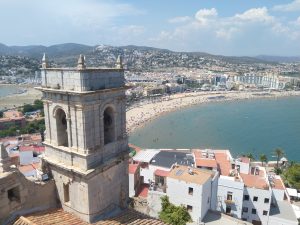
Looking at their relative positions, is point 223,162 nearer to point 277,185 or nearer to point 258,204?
point 277,185

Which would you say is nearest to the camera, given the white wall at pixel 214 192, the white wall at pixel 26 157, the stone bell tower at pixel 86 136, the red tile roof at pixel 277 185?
the stone bell tower at pixel 86 136

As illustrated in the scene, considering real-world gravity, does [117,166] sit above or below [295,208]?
above

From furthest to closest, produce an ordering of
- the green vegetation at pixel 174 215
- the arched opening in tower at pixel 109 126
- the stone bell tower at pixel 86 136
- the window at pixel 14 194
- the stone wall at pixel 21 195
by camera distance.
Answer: the green vegetation at pixel 174 215 < the arched opening in tower at pixel 109 126 < the stone bell tower at pixel 86 136 < the window at pixel 14 194 < the stone wall at pixel 21 195

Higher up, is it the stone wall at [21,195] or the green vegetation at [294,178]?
the stone wall at [21,195]

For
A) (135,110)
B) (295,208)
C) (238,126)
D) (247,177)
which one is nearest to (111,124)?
(247,177)

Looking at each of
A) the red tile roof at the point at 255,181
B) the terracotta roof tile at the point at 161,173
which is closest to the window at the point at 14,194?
the terracotta roof tile at the point at 161,173

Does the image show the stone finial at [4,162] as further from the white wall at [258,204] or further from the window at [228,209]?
the white wall at [258,204]

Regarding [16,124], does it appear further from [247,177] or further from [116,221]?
[116,221]
